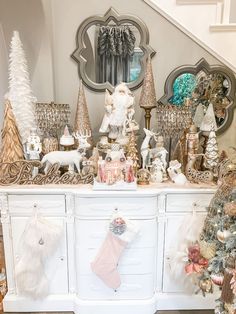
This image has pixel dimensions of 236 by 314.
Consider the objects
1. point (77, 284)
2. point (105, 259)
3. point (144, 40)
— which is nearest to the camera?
point (105, 259)

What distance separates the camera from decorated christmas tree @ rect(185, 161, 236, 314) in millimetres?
1523

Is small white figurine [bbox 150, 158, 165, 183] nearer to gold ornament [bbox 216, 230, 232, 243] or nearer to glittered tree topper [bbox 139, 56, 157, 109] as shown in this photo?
glittered tree topper [bbox 139, 56, 157, 109]

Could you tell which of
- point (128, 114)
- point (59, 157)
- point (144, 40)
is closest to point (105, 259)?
point (59, 157)

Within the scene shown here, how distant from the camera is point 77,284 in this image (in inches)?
81.4

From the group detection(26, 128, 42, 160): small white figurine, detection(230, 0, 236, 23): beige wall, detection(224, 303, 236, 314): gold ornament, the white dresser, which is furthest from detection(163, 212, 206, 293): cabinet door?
detection(230, 0, 236, 23): beige wall

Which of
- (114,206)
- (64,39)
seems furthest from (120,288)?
(64,39)

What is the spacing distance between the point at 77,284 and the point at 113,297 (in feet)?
0.87

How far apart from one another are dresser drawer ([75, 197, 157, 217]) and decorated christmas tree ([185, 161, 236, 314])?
0.36 m

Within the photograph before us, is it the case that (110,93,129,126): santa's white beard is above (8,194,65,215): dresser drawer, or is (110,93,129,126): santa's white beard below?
above

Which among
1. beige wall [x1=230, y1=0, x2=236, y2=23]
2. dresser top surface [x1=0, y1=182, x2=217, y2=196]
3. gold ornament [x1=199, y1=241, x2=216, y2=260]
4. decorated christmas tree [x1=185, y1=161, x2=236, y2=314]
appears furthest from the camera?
beige wall [x1=230, y1=0, x2=236, y2=23]

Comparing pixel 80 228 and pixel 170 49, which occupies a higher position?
pixel 170 49

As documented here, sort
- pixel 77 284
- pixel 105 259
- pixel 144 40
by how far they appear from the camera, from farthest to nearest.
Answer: pixel 144 40 < pixel 77 284 < pixel 105 259

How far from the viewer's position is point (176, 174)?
1.99m

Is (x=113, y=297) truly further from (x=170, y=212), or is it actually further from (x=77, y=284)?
(x=170, y=212)
